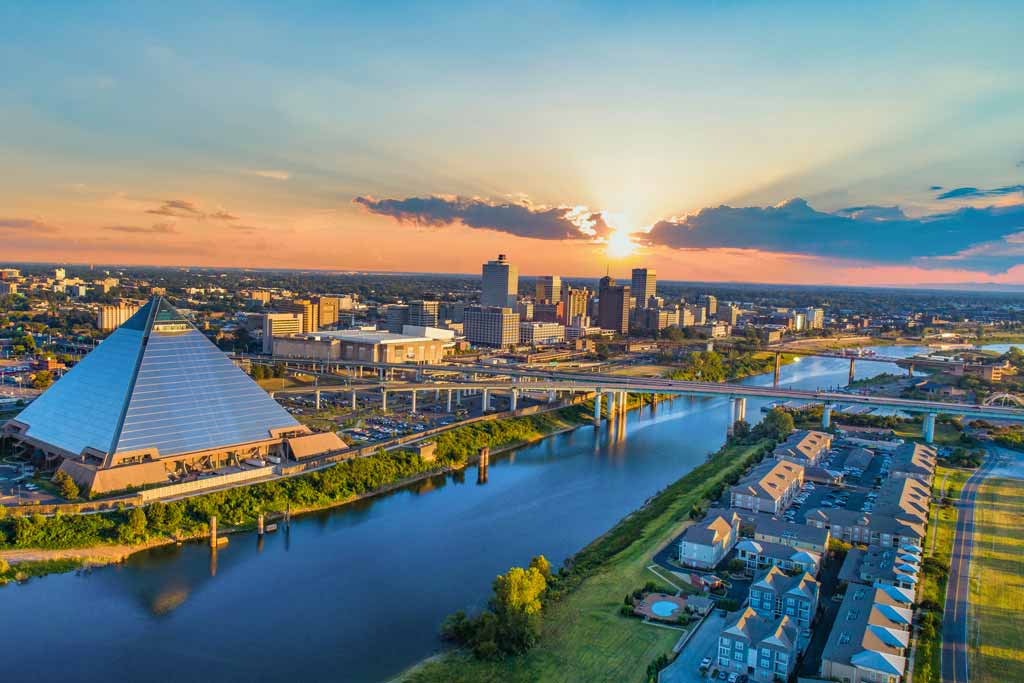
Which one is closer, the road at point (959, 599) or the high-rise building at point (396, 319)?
the road at point (959, 599)

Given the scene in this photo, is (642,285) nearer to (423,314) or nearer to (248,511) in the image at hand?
(423,314)

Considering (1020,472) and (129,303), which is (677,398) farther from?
(129,303)

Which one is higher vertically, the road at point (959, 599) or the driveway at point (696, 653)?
the road at point (959, 599)

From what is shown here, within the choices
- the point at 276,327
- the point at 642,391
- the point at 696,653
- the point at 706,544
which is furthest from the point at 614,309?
the point at 696,653

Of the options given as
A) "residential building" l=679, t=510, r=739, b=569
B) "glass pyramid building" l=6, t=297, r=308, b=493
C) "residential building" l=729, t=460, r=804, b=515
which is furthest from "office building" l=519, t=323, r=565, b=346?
"residential building" l=679, t=510, r=739, b=569

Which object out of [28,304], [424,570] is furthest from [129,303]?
[424,570]

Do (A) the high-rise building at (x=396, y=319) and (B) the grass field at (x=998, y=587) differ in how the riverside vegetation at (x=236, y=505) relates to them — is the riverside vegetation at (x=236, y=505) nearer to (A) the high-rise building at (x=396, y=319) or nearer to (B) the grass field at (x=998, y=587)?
(B) the grass field at (x=998, y=587)

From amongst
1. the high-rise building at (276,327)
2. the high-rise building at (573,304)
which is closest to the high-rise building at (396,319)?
the high-rise building at (276,327)
